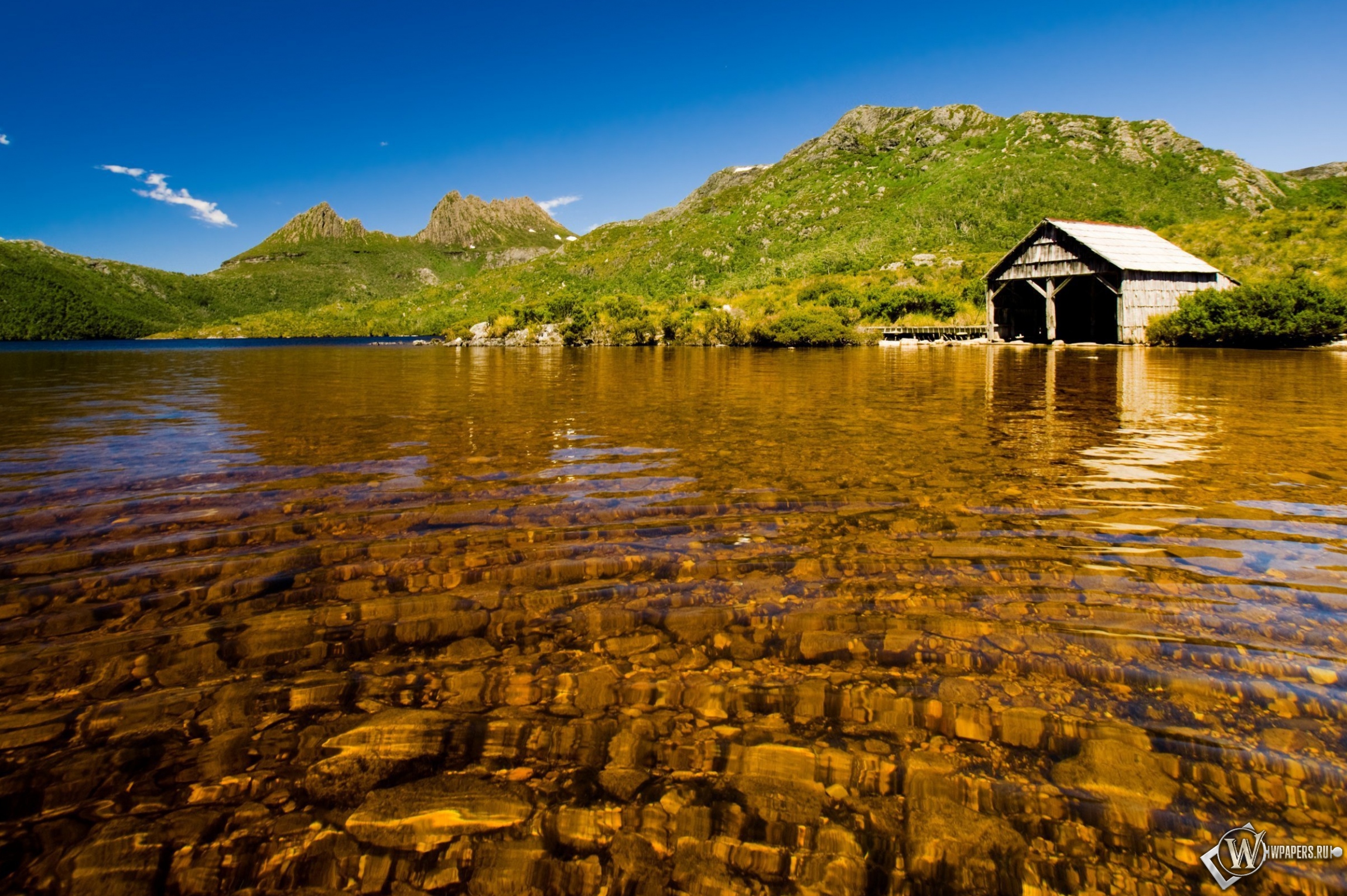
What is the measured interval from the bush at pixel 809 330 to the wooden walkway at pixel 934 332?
2.43 m

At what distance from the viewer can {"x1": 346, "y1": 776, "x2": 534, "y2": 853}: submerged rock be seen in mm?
2496

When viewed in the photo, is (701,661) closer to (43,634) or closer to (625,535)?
(625,535)

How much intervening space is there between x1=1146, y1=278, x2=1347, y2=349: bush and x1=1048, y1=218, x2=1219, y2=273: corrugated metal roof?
2.99 metres

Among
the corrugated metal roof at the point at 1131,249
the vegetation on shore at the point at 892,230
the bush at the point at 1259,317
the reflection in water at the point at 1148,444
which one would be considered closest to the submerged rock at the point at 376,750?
the reflection in water at the point at 1148,444

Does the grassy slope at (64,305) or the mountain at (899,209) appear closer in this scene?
the mountain at (899,209)

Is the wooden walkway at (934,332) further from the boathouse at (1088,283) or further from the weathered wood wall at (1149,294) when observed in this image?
the weathered wood wall at (1149,294)

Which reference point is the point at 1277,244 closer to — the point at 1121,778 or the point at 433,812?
the point at 1121,778

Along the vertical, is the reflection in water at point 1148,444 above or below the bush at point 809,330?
below

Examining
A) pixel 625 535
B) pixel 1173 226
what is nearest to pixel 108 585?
pixel 625 535

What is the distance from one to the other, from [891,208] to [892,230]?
36.4ft

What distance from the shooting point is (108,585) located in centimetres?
475

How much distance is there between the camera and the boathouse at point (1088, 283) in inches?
1416

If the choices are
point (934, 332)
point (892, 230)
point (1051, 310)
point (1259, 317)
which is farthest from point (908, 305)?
point (892, 230)

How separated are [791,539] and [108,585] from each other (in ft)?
18.0
